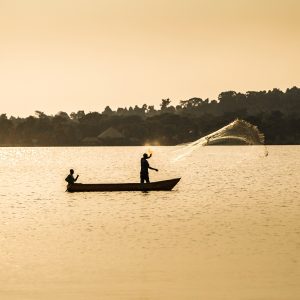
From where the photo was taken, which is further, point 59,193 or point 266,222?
point 59,193

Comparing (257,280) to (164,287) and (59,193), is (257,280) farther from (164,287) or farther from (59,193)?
(59,193)

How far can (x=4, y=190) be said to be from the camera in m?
74.9

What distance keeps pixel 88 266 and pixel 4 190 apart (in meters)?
49.0

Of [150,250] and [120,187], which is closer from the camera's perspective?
[150,250]

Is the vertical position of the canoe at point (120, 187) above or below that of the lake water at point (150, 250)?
above

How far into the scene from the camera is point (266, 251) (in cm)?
3067

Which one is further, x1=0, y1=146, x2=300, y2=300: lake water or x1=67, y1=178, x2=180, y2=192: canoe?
x1=67, y1=178, x2=180, y2=192: canoe

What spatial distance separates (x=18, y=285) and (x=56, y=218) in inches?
840

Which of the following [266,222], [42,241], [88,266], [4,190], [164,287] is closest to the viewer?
[164,287]

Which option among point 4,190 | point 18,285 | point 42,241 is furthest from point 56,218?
point 4,190

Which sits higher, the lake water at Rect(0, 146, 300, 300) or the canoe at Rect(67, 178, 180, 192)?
the canoe at Rect(67, 178, 180, 192)

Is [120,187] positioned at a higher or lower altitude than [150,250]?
higher

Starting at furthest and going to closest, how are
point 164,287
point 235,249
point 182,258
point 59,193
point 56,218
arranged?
point 59,193 < point 56,218 < point 235,249 < point 182,258 < point 164,287

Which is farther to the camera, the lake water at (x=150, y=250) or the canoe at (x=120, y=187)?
the canoe at (x=120, y=187)
